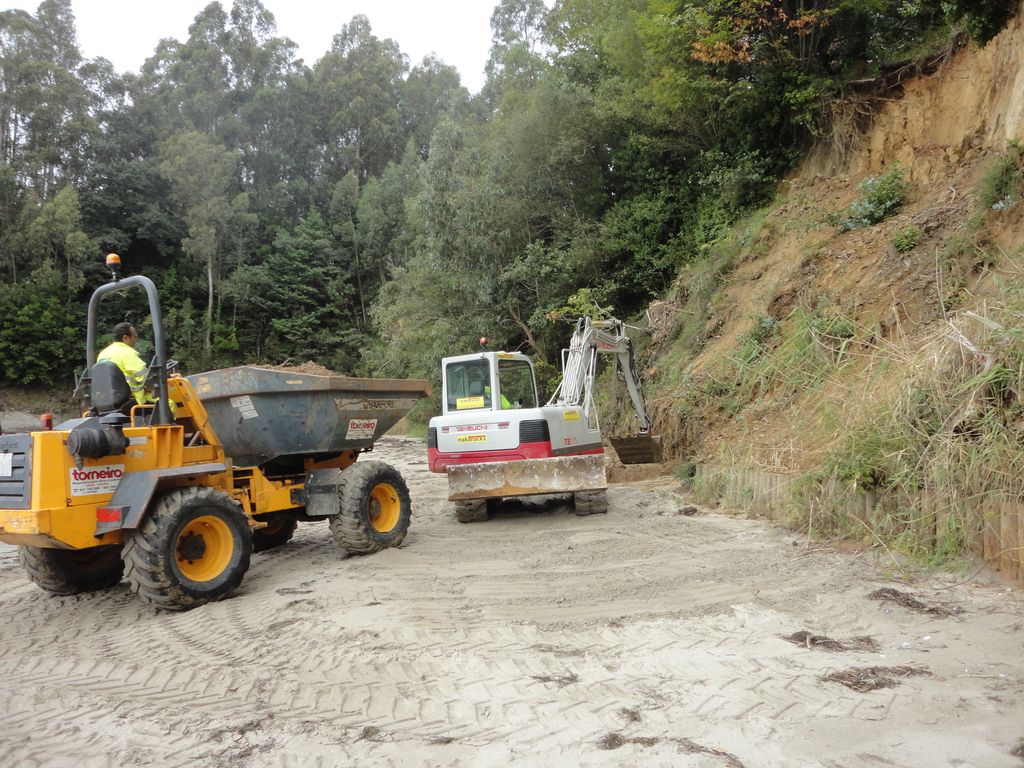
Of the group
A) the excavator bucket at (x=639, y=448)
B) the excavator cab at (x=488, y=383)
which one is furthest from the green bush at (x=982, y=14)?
the excavator cab at (x=488, y=383)

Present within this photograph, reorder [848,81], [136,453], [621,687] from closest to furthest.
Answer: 1. [621,687]
2. [136,453]
3. [848,81]

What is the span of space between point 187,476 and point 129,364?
968 millimetres

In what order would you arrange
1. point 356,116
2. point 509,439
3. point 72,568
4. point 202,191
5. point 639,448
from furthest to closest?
point 356,116, point 202,191, point 639,448, point 509,439, point 72,568

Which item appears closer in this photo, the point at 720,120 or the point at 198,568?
the point at 198,568

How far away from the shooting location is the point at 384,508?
7.40 meters

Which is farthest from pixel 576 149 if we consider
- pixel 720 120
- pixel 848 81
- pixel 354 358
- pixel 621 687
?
pixel 354 358

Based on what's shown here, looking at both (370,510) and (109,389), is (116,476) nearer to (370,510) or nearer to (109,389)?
(109,389)

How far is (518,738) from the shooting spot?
126 inches

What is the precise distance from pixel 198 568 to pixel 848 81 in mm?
13646

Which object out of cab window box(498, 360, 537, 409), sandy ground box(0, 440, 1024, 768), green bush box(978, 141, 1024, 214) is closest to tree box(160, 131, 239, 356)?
cab window box(498, 360, 537, 409)

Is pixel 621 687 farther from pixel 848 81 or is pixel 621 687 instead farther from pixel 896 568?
pixel 848 81

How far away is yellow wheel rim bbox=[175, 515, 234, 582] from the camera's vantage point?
552 centimetres

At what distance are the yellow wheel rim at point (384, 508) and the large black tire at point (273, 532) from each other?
901mm

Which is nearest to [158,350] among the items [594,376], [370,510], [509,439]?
[370,510]
